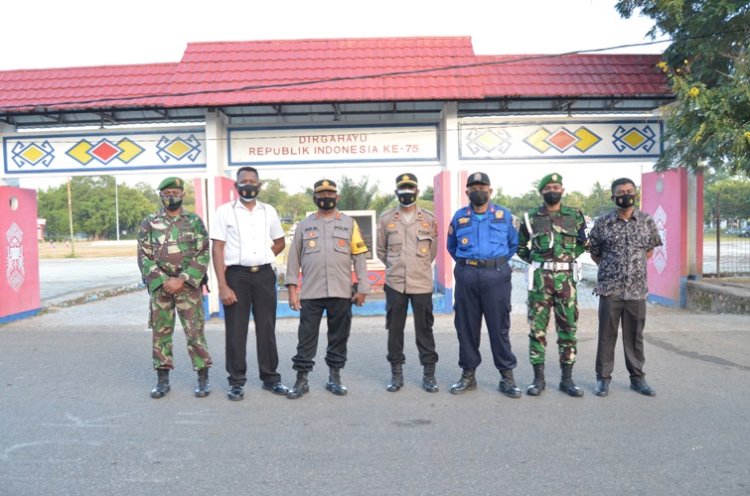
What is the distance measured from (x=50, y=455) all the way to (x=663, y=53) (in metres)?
9.32

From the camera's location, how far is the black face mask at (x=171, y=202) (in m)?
5.00

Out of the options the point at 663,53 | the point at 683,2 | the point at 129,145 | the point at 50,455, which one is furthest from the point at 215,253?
the point at 663,53

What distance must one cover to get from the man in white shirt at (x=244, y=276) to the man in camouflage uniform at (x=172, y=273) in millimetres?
201

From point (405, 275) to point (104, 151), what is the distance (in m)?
6.45

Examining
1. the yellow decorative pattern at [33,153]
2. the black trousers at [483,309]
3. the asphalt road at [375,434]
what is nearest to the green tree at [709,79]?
the asphalt road at [375,434]

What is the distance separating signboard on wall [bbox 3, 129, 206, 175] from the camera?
933cm

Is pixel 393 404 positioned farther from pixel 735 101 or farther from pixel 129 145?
pixel 129 145

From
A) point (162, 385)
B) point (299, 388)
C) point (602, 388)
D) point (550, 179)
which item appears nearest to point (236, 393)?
point (299, 388)

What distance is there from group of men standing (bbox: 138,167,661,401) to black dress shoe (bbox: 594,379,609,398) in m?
0.01

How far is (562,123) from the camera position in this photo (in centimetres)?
932

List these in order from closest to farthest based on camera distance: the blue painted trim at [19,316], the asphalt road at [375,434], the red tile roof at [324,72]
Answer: the asphalt road at [375,434]
the red tile roof at [324,72]
the blue painted trim at [19,316]

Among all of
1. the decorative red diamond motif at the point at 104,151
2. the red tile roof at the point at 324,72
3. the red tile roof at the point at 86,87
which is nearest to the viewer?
the red tile roof at the point at 324,72

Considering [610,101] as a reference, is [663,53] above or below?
above

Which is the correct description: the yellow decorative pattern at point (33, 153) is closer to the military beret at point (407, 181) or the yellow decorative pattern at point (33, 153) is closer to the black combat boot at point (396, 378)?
the military beret at point (407, 181)
